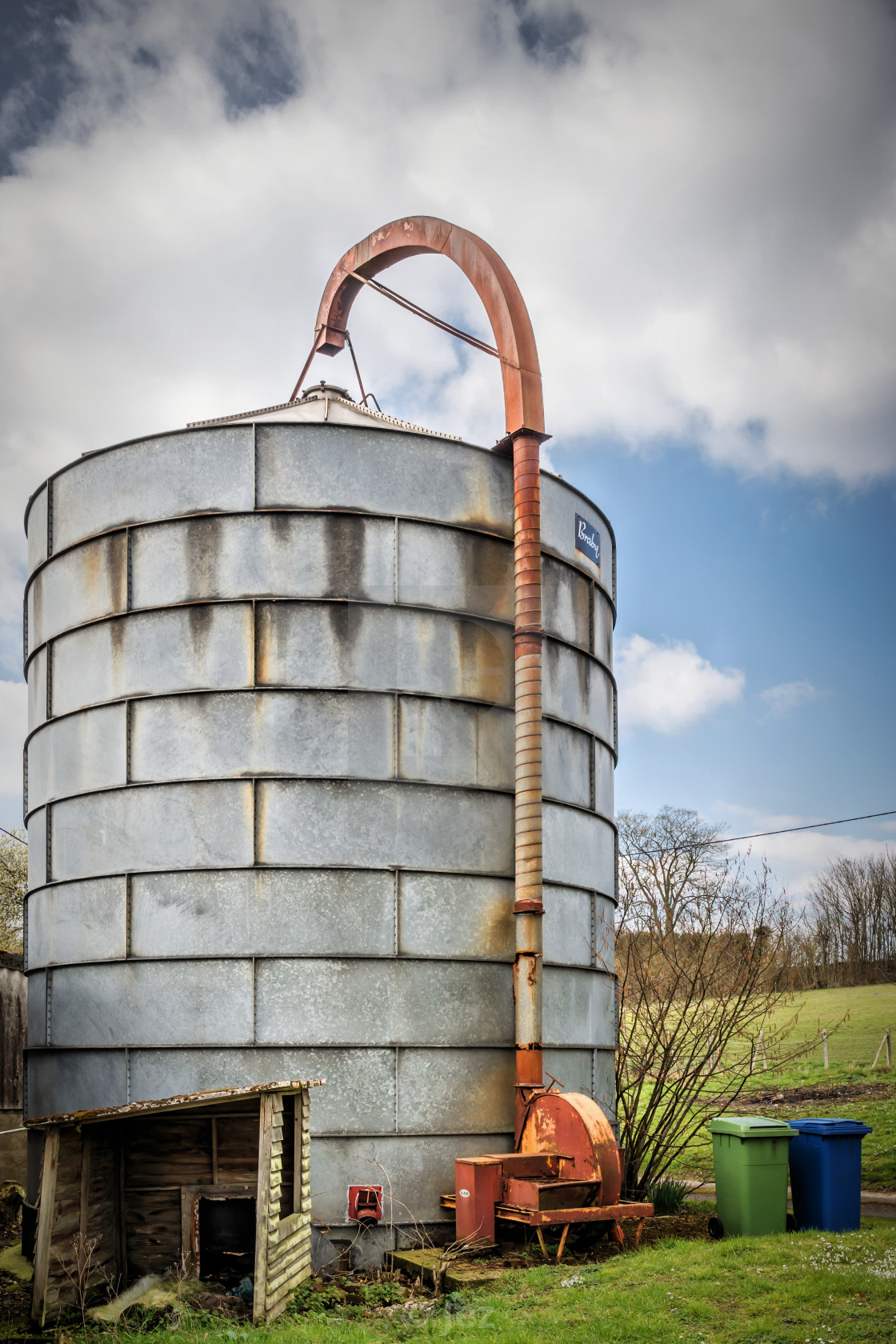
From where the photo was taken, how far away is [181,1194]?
30.9 feet

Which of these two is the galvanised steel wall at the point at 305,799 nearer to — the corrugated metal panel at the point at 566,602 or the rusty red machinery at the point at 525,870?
the corrugated metal panel at the point at 566,602

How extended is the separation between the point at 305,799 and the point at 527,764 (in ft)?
7.02

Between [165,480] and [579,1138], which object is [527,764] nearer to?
[579,1138]

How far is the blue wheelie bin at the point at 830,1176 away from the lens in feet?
33.8

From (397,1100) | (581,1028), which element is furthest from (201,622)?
(581,1028)

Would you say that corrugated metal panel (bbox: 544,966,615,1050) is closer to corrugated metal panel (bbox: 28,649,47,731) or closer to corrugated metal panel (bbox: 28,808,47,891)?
corrugated metal panel (bbox: 28,808,47,891)

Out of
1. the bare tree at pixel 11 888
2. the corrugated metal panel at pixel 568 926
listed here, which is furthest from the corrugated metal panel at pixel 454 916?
the bare tree at pixel 11 888

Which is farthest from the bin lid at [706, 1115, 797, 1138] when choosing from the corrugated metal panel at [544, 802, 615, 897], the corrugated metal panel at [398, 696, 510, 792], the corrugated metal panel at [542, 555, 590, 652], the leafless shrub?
the leafless shrub

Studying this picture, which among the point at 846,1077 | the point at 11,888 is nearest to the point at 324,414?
the point at 846,1077

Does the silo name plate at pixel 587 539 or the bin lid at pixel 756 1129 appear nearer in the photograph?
the bin lid at pixel 756 1129

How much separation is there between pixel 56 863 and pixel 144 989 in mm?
1928

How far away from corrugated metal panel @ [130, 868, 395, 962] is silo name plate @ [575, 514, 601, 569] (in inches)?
175

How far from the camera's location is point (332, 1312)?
844 centimetres

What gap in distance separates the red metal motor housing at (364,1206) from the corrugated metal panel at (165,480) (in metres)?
6.24
